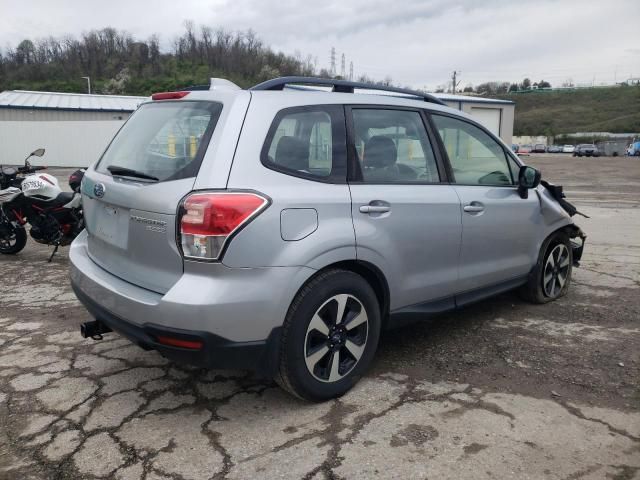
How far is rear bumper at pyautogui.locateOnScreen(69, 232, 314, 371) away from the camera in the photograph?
252 cm

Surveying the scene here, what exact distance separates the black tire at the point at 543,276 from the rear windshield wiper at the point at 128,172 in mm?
3199

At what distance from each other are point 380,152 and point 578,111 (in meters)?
114

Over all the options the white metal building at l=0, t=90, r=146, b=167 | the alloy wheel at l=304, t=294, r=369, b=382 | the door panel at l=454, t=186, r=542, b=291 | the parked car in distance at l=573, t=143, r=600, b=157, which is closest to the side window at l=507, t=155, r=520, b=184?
the door panel at l=454, t=186, r=542, b=291

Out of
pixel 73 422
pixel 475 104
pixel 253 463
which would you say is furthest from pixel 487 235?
pixel 475 104

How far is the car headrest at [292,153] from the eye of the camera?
2816 mm

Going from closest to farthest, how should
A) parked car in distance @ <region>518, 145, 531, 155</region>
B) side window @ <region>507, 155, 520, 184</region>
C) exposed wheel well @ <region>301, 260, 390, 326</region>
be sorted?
exposed wheel well @ <region>301, 260, 390, 326</region>, side window @ <region>507, 155, 520, 184</region>, parked car in distance @ <region>518, 145, 531, 155</region>

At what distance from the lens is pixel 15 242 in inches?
266

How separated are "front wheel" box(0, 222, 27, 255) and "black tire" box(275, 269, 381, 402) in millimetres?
5227

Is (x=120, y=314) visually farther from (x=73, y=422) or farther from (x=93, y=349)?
(x=93, y=349)

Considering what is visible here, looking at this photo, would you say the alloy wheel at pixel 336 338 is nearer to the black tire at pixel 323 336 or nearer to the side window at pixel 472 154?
the black tire at pixel 323 336

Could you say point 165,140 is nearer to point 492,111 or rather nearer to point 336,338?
point 336,338

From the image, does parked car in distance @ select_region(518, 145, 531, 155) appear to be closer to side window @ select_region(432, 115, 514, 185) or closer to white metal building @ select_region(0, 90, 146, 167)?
white metal building @ select_region(0, 90, 146, 167)

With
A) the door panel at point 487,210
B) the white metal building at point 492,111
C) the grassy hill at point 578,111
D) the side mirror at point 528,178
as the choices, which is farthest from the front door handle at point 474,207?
the grassy hill at point 578,111

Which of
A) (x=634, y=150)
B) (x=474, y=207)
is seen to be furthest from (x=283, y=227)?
(x=634, y=150)
